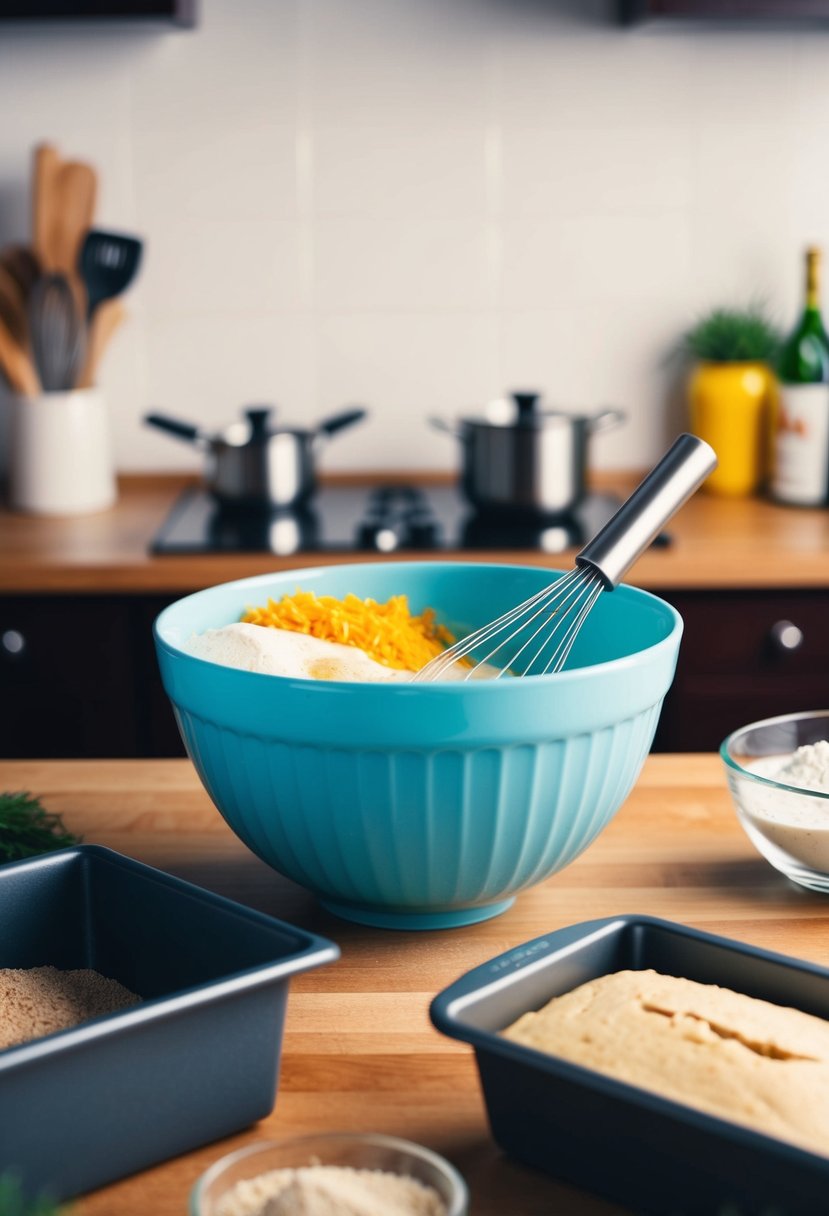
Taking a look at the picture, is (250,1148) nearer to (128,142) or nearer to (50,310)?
(50,310)

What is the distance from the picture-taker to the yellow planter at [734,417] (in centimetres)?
252

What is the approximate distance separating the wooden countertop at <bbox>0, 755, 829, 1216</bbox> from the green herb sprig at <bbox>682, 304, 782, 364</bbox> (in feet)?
4.61

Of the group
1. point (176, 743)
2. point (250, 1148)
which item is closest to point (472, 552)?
point (176, 743)

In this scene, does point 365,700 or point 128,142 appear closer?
point 365,700

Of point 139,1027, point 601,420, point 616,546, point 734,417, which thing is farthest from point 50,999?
point 734,417

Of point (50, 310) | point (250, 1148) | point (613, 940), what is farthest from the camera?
point (50, 310)

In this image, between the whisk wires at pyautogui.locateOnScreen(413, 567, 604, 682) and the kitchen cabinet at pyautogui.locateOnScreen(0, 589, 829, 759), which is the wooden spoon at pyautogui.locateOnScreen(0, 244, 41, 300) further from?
the whisk wires at pyautogui.locateOnScreen(413, 567, 604, 682)

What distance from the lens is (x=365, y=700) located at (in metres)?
0.82

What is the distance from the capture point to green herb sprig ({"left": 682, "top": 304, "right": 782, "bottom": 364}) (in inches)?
98.7

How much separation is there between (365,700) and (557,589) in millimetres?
253

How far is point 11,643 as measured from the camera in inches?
82.4

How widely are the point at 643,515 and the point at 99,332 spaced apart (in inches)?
67.0

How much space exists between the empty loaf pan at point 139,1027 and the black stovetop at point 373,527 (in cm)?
127

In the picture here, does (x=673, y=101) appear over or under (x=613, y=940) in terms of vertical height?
over
